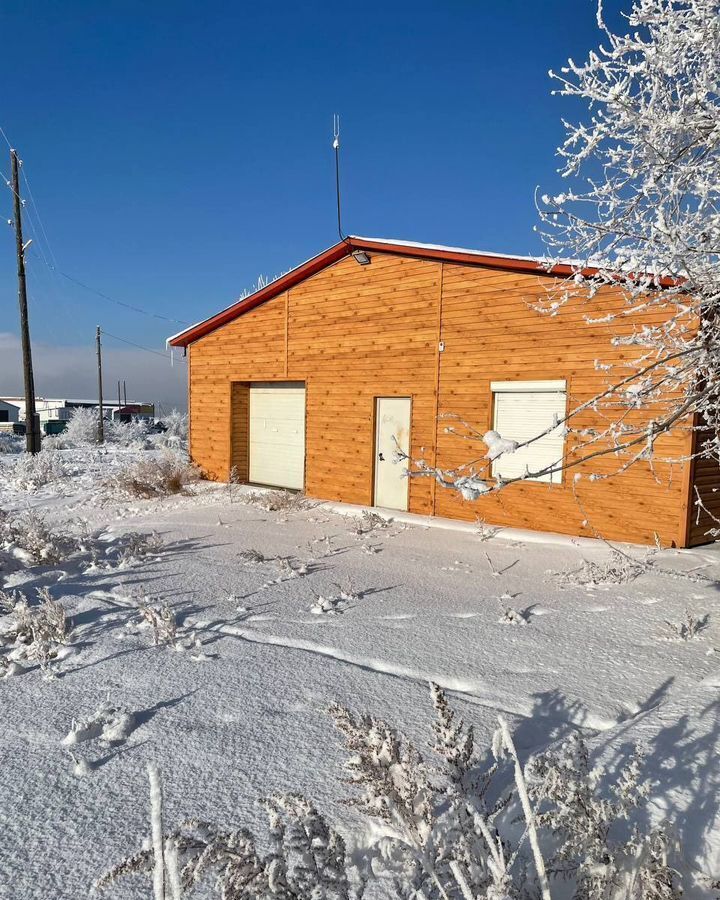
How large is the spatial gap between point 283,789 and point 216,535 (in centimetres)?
583

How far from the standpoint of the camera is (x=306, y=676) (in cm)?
356

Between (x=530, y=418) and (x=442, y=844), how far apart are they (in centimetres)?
746

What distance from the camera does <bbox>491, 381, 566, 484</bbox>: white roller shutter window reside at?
8469 millimetres

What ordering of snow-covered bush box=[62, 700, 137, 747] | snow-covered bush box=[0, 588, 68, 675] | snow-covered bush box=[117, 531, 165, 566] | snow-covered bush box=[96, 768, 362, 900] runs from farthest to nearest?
snow-covered bush box=[117, 531, 165, 566], snow-covered bush box=[0, 588, 68, 675], snow-covered bush box=[62, 700, 137, 747], snow-covered bush box=[96, 768, 362, 900]

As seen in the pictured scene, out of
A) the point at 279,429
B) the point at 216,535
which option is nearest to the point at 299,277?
the point at 279,429

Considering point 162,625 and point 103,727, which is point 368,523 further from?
point 103,727

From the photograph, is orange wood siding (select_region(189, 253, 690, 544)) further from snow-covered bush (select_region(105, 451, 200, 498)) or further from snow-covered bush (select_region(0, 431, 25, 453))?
snow-covered bush (select_region(0, 431, 25, 453))

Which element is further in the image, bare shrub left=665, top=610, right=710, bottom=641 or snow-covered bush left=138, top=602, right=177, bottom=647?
bare shrub left=665, top=610, right=710, bottom=641

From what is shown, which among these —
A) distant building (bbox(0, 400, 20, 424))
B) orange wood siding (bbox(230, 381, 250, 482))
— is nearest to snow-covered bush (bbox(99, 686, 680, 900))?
orange wood siding (bbox(230, 381, 250, 482))

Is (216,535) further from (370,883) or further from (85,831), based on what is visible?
(370,883)

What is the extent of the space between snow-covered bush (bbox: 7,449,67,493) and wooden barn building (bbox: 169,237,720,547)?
3.93 meters

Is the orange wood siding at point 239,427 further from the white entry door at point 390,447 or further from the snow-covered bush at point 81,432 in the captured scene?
the snow-covered bush at point 81,432

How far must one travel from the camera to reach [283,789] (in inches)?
95.6

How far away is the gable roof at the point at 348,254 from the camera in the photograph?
8.44 m
